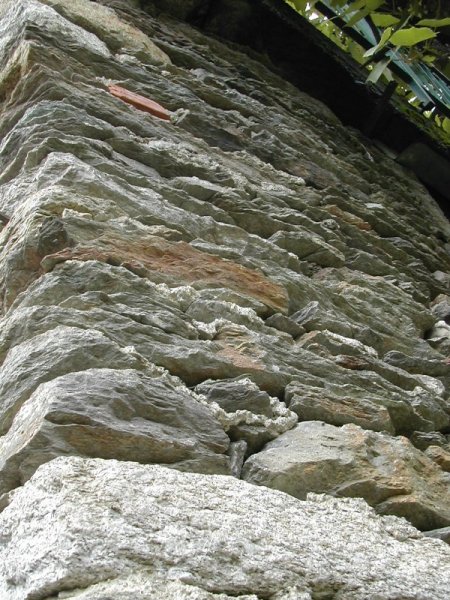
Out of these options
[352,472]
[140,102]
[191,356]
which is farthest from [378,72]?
[352,472]

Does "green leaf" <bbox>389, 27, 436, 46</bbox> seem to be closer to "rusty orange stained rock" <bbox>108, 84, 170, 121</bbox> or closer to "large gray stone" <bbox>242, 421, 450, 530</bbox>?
"rusty orange stained rock" <bbox>108, 84, 170, 121</bbox>

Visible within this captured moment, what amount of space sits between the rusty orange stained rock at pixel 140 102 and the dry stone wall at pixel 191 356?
4cm

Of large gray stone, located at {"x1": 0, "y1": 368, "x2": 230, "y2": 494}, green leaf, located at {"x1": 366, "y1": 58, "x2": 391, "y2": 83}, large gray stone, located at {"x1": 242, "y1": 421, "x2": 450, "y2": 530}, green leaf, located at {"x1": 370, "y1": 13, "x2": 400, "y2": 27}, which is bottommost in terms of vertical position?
large gray stone, located at {"x1": 0, "y1": 368, "x2": 230, "y2": 494}

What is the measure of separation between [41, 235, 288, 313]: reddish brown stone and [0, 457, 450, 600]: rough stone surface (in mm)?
675

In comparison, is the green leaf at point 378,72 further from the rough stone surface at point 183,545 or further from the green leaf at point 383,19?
the rough stone surface at point 183,545

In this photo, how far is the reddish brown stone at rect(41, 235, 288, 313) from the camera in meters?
2.01

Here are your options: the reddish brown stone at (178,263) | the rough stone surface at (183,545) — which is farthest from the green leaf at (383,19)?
the rough stone surface at (183,545)

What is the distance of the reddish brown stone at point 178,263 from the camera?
2.01m

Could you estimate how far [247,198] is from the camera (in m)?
2.96

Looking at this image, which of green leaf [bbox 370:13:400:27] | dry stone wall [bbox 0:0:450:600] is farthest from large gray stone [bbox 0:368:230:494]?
green leaf [bbox 370:13:400:27]

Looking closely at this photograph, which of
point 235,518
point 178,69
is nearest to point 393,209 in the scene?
point 178,69

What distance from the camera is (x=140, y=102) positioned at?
3.22 meters

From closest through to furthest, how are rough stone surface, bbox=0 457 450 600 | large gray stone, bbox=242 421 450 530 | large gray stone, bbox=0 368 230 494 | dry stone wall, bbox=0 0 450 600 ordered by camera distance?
1. rough stone surface, bbox=0 457 450 600
2. dry stone wall, bbox=0 0 450 600
3. large gray stone, bbox=0 368 230 494
4. large gray stone, bbox=242 421 450 530

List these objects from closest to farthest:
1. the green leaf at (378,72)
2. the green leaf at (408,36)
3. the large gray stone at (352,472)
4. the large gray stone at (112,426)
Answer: the large gray stone at (112,426) → the large gray stone at (352,472) → the green leaf at (408,36) → the green leaf at (378,72)
